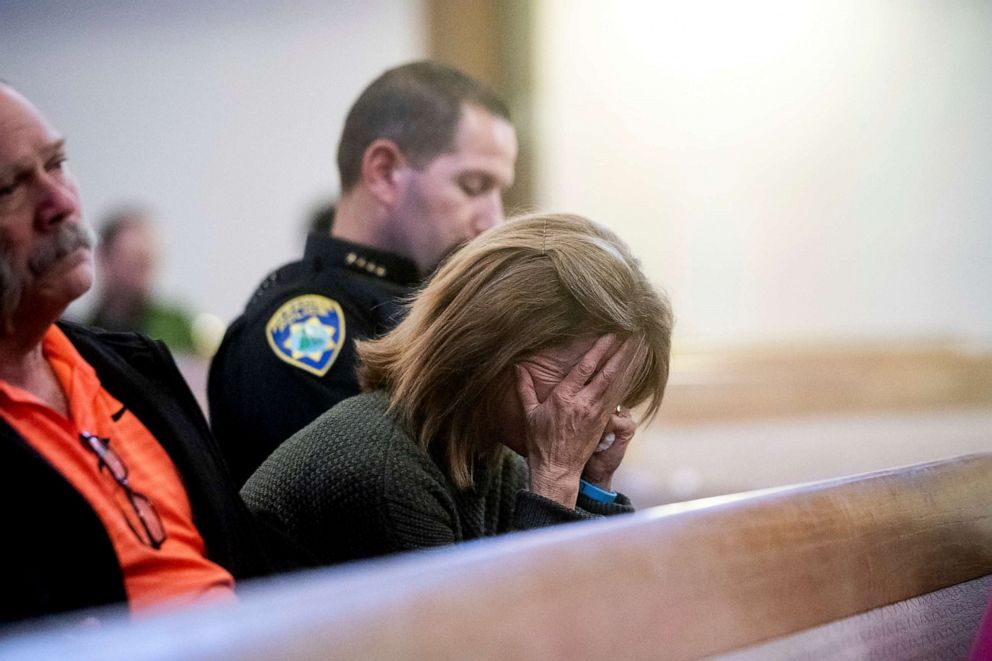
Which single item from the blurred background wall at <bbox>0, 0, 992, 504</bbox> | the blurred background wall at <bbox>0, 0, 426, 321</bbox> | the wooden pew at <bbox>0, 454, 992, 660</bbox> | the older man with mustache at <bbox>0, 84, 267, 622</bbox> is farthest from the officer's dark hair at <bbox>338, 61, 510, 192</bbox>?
the blurred background wall at <bbox>0, 0, 426, 321</bbox>

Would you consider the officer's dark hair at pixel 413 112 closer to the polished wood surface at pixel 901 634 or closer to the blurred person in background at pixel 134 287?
the polished wood surface at pixel 901 634

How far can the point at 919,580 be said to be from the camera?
3.52ft

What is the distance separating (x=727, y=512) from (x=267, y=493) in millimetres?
530

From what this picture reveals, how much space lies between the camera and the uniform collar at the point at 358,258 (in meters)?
1.74

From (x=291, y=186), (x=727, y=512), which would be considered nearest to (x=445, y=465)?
(x=727, y=512)

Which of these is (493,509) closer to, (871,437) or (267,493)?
(267,493)

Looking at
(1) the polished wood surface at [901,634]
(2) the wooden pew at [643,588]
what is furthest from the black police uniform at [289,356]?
(1) the polished wood surface at [901,634]

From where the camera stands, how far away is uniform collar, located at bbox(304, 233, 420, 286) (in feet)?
5.72

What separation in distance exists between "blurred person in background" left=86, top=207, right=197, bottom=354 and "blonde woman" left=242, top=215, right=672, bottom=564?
2.86 metres

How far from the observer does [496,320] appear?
1183mm

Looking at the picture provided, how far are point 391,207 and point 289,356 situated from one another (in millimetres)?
412

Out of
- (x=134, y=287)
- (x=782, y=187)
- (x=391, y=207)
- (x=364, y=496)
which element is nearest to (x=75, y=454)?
(x=364, y=496)

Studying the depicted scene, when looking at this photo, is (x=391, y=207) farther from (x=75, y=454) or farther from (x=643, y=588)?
(x=643, y=588)

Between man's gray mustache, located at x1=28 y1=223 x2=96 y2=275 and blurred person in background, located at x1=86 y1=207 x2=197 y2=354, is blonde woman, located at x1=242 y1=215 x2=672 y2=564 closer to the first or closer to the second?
man's gray mustache, located at x1=28 y1=223 x2=96 y2=275
